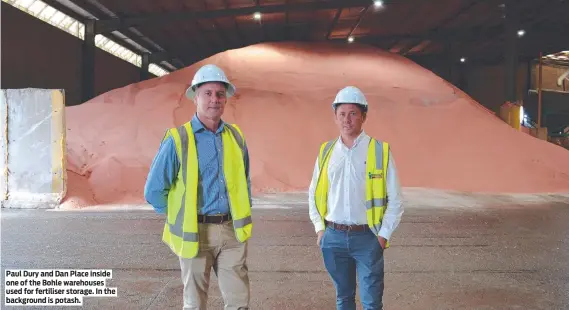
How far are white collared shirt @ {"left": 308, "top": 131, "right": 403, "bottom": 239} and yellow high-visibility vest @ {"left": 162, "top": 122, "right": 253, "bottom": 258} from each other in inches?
17.8

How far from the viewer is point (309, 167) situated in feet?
44.2

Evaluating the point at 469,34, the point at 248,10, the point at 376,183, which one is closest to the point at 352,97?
the point at 376,183

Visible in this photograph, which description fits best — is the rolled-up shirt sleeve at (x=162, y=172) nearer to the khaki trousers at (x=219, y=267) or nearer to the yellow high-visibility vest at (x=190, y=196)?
the yellow high-visibility vest at (x=190, y=196)

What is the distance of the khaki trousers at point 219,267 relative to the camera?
2543mm

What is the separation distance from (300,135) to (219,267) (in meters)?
12.4

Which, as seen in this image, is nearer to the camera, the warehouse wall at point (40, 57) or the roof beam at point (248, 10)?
the warehouse wall at point (40, 57)

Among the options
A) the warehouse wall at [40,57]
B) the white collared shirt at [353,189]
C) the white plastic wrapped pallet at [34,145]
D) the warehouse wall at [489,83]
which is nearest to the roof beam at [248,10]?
the warehouse wall at [40,57]

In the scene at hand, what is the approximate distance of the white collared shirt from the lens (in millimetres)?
2641

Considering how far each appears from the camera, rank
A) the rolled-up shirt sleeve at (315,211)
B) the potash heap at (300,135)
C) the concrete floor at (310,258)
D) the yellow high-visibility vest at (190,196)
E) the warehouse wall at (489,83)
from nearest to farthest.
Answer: the yellow high-visibility vest at (190,196) < the rolled-up shirt sleeve at (315,211) < the concrete floor at (310,258) < the potash heap at (300,135) < the warehouse wall at (489,83)

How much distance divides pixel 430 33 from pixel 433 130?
34.4ft

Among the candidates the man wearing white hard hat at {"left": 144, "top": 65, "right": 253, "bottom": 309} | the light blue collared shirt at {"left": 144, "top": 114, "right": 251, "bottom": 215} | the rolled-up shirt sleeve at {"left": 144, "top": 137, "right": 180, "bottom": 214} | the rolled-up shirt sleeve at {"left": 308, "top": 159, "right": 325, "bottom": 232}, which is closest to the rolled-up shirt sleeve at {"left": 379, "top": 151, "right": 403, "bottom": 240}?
the rolled-up shirt sleeve at {"left": 308, "top": 159, "right": 325, "bottom": 232}

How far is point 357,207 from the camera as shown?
8.71 feet

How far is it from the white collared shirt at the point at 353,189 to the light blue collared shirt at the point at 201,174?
60cm

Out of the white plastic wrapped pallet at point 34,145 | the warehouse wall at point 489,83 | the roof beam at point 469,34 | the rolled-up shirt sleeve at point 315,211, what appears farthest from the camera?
the warehouse wall at point 489,83
